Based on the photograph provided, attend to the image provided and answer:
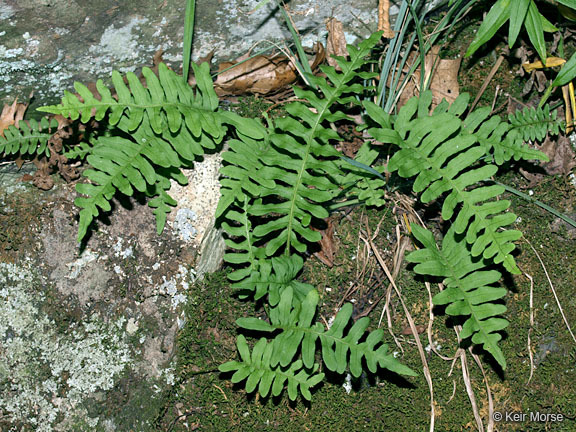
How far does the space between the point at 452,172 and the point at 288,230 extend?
38.7 inches

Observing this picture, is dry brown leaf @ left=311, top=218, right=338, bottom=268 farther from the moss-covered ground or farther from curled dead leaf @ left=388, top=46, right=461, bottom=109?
curled dead leaf @ left=388, top=46, right=461, bottom=109

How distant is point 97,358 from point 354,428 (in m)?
1.58

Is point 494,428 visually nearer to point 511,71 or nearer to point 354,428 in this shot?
point 354,428

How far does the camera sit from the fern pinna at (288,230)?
2645 millimetres

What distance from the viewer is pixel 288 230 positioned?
2881mm

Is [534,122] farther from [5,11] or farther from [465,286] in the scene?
[5,11]

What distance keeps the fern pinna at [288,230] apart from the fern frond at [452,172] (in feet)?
1.06

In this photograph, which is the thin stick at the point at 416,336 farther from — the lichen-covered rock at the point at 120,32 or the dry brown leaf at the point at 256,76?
the lichen-covered rock at the point at 120,32

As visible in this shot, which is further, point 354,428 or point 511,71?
point 511,71

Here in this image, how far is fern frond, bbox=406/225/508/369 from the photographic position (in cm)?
262

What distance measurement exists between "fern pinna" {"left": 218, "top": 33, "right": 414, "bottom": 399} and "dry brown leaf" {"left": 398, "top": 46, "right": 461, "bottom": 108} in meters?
0.58

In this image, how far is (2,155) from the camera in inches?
126

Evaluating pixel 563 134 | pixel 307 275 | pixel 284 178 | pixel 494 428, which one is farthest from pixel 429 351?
pixel 563 134

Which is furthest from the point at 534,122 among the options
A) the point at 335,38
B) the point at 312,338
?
the point at 312,338
